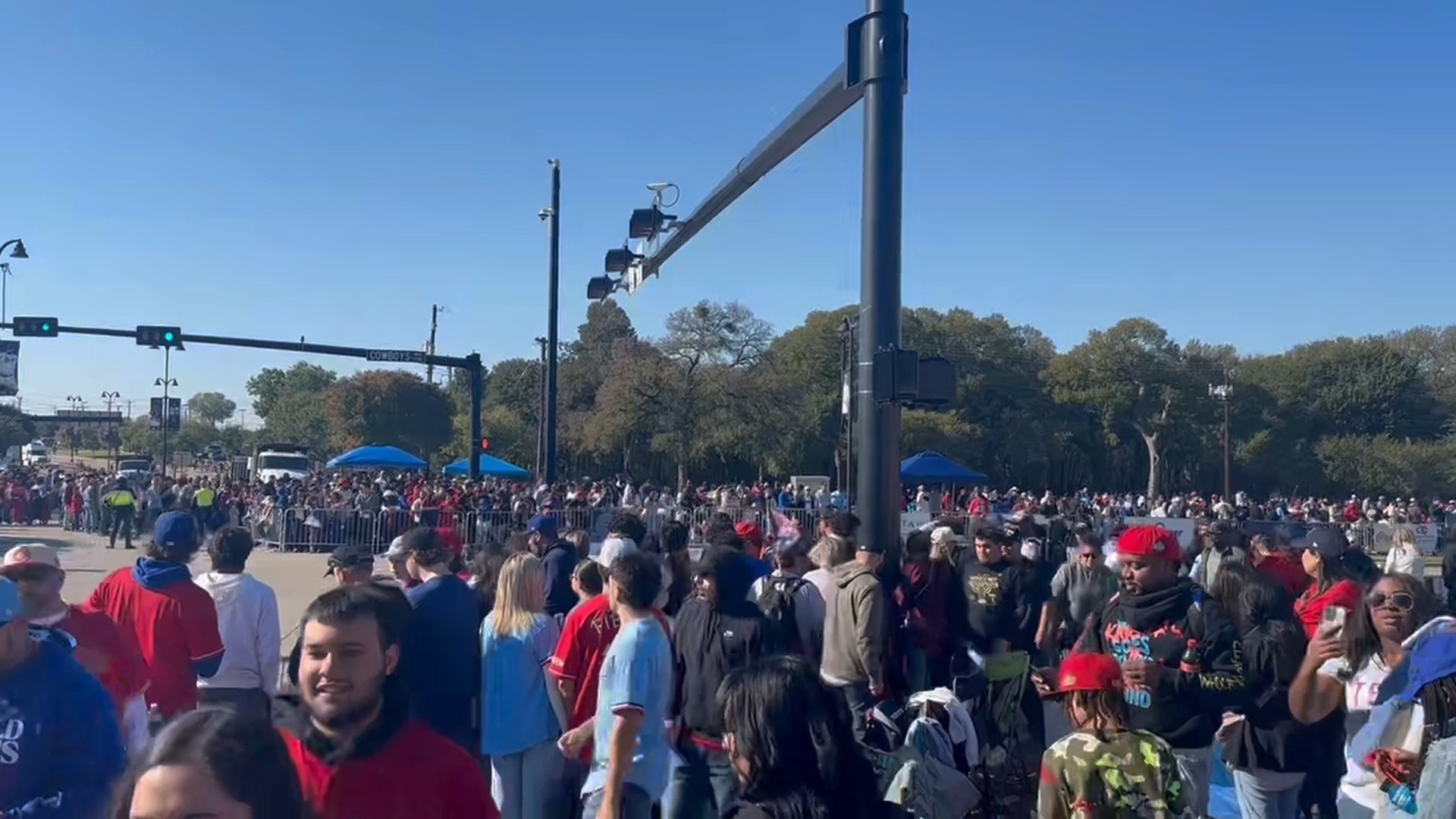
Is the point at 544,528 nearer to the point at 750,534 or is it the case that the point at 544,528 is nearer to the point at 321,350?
the point at 750,534

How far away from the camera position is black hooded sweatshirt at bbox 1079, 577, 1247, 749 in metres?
4.83

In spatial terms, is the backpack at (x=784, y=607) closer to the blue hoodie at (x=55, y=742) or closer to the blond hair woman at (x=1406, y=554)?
the blue hoodie at (x=55, y=742)

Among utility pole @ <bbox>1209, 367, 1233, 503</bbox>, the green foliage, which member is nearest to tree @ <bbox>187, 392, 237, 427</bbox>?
the green foliage

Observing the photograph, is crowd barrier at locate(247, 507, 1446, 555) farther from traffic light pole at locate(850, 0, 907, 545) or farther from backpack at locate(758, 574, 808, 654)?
backpack at locate(758, 574, 808, 654)

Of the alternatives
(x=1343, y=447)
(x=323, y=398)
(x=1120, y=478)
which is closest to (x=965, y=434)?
(x=1120, y=478)

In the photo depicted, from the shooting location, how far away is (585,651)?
5332 millimetres

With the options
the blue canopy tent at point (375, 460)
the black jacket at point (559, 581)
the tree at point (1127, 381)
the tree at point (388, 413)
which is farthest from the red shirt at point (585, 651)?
the tree at point (388, 413)

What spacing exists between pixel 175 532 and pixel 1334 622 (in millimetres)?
5186

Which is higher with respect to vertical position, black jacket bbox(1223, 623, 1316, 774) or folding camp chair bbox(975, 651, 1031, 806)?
black jacket bbox(1223, 623, 1316, 774)

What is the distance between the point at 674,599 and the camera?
723 centimetres

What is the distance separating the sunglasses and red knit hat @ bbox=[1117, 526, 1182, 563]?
84 cm

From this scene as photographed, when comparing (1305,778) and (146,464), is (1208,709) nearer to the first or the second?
(1305,778)

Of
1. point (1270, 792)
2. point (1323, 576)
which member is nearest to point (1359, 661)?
point (1270, 792)

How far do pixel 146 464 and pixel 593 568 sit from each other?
61594 millimetres
